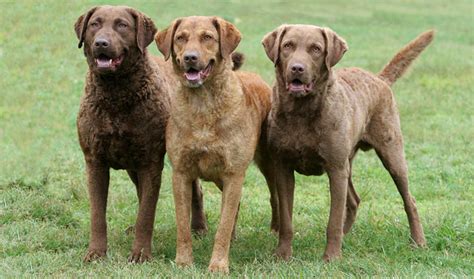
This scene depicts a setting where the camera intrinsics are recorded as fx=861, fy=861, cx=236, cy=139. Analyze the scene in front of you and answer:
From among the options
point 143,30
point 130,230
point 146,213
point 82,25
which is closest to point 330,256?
point 146,213

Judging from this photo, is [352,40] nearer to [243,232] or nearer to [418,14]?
[418,14]

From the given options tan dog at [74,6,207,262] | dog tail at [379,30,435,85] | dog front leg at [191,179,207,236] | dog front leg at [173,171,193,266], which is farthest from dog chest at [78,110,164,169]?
dog tail at [379,30,435,85]


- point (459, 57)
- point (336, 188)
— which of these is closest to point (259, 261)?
point (336, 188)

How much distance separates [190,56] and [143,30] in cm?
73

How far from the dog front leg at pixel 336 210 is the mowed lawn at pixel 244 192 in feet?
0.41

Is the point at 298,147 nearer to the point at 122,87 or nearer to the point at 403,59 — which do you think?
the point at 122,87

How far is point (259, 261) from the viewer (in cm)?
735

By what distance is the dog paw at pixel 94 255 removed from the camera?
7.23m

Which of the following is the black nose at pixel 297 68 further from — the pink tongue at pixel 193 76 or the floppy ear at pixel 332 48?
the pink tongue at pixel 193 76

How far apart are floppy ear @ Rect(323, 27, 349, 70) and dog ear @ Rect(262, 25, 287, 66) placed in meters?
0.36

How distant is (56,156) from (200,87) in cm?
514

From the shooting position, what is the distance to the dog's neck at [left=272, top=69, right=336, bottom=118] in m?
7.12

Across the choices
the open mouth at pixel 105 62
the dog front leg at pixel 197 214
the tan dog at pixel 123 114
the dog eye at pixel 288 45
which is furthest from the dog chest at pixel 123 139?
the dog front leg at pixel 197 214

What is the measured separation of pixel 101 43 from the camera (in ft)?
22.2
